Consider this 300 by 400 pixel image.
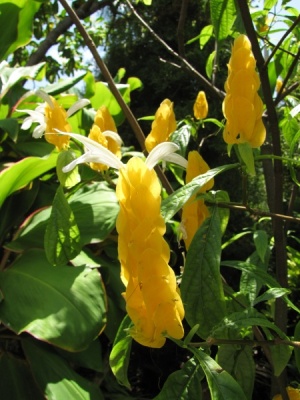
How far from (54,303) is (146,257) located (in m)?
1.08

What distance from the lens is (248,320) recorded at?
1.88 ft

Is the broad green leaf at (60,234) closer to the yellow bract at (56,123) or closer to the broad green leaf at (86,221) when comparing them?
the yellow bract at (56,123)

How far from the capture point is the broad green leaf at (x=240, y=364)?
0.79m

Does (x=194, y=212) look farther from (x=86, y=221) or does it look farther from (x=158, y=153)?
(x=86, y=221)

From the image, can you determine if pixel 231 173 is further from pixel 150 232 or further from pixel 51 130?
pixel 150 232

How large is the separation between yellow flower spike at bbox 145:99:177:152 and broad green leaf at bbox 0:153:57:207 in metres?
0.83

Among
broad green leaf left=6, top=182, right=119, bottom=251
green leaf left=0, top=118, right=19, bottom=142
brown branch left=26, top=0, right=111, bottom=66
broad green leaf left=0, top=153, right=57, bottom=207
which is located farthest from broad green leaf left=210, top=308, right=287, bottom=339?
brown branch left=26, top=0, right=111, bottom=66

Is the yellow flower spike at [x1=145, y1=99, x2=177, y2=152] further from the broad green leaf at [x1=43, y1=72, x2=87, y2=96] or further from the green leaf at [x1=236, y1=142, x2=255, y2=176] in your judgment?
the broad green leaf at [x1=43, y1=72, x2=87, y2=96]

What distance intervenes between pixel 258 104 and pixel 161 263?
0.25 m

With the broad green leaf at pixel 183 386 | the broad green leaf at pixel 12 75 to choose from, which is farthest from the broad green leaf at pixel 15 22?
the broad green leaf at pixel 183 386

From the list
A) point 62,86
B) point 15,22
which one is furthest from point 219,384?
point 15,22

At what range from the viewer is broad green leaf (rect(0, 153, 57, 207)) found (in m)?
1.61

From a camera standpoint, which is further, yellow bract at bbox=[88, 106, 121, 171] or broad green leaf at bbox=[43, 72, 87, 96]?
broad green leaf at bbox=[43, 72, 87, 96]

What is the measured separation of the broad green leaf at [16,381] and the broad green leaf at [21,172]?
20.8 inches
